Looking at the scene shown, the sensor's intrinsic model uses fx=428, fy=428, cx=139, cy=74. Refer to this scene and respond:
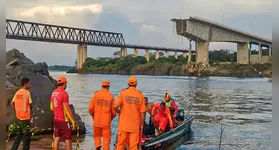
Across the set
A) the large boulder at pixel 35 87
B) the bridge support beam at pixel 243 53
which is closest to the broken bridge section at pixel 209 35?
the bridge support beam at pixel 243 53

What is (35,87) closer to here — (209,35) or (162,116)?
(162,116)

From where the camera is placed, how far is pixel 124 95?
28.6 ft

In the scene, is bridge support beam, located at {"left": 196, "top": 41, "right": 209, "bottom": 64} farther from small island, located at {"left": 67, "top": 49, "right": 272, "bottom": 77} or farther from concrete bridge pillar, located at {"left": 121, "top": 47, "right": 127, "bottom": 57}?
concrete bridge pillar, located at {"left": 121, "top": 47, "right": 127, "bottom": 57}

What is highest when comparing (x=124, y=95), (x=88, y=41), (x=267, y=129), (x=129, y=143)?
(x=88, y=41)

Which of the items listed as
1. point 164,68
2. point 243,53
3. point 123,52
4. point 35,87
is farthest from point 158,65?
point 35,87

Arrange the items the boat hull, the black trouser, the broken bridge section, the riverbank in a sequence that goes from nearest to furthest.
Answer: the black trouser → the boat hull → the broken bridge section → the riverbank

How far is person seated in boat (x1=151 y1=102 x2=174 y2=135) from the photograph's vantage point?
43.0ft

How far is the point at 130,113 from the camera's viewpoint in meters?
8.72

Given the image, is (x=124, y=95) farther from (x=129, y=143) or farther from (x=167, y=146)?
(x=167, y=146)

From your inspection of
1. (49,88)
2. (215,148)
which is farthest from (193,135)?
(49,88)

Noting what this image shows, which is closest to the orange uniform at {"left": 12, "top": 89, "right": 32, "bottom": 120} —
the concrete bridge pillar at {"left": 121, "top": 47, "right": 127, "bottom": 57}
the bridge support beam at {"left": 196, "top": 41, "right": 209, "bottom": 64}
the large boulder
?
the large boulder

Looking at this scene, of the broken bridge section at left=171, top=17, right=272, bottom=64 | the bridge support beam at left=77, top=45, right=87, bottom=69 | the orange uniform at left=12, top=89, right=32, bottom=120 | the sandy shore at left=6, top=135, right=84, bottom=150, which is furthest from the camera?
the bridge support beam at left=77, top=45, right=87, bottom=69

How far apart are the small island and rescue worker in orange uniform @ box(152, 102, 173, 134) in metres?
109

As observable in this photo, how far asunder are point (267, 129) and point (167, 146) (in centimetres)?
1002
